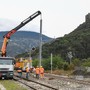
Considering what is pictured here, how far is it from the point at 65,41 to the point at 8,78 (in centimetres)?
9467

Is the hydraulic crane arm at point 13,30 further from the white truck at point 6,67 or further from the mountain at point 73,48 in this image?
the mountain at point 73,48

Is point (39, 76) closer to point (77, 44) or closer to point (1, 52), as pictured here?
point (1, 52)

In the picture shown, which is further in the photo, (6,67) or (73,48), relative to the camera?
(73,48)

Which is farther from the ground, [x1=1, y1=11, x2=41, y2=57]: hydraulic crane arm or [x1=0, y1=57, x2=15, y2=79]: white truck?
[x1=1, y1=11, x2=41, y2=57]: hydraulic crane arm

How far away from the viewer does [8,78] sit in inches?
1742

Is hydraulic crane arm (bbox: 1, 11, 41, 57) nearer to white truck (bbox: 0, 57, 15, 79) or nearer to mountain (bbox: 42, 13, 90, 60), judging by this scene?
white truck (bbox: 0, 57, 15, 79)

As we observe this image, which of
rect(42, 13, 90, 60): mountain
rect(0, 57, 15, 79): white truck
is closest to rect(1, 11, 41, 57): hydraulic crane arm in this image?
rect(0, 57, 15, 79): white truck

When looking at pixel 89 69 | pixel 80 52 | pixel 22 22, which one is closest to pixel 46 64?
pixel 89 69

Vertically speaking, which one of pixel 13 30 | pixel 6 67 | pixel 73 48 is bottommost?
pixel 6 67

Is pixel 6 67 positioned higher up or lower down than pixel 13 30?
lower down

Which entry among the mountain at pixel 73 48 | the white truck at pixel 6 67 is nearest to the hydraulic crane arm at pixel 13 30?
the white truck at pixel 6 67

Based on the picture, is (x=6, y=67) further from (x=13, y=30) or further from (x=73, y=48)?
(x=73, y=48)

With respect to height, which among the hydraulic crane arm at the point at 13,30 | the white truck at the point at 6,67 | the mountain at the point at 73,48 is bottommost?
the white truck at the point at 6,67

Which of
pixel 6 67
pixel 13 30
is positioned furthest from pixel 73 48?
pixel 6 67
